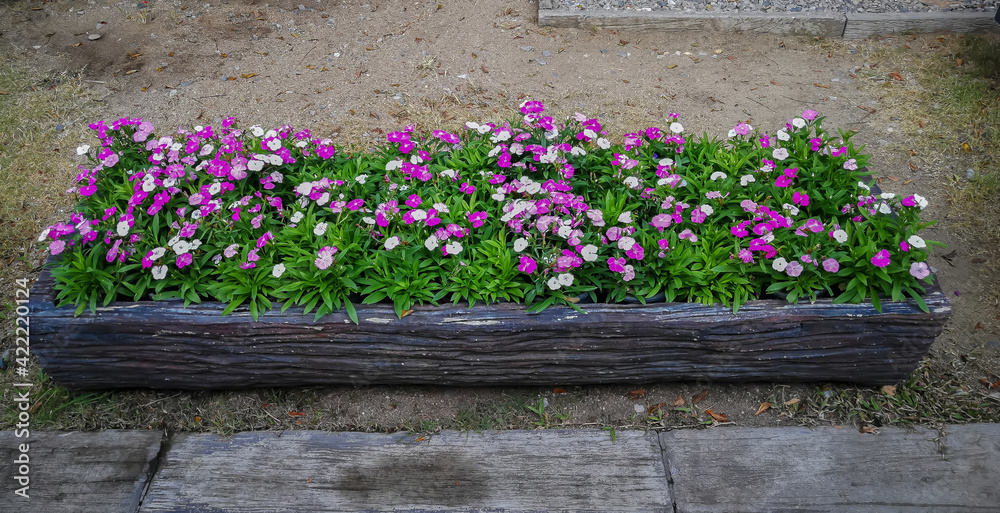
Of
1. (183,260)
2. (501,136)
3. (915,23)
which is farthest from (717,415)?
(915,23)

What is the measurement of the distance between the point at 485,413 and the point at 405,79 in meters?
3.16

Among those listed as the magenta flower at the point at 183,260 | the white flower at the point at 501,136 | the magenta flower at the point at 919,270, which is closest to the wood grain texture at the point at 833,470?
the magenta flower at the point at 919,270

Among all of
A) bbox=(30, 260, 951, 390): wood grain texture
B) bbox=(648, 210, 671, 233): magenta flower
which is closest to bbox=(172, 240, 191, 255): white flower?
bbox=(30, 260, 951, 390): wood grain texture

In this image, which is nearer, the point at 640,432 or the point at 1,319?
the point at 640,432

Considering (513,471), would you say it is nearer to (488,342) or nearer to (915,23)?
(488,342)

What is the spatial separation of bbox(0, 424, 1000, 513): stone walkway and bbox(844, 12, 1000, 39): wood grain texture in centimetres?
386

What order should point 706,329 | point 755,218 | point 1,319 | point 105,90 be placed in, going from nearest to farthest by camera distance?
point 706,329, point 755,218, point 1,319, point 105,90

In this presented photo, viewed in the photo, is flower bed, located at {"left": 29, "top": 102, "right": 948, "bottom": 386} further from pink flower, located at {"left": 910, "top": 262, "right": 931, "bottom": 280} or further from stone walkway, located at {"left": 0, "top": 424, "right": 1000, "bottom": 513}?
stone walkway, located at {"left": 0, "top": 424, "right": 1000, "bottom": 513}

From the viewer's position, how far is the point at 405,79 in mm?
4992

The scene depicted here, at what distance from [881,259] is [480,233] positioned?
154cm

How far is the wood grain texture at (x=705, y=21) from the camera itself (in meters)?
5.25

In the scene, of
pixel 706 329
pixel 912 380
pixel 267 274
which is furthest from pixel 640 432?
pixel 267 274

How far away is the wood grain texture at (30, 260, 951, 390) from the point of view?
2.41 metres

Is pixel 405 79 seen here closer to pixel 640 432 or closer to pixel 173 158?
pixel 173 158
